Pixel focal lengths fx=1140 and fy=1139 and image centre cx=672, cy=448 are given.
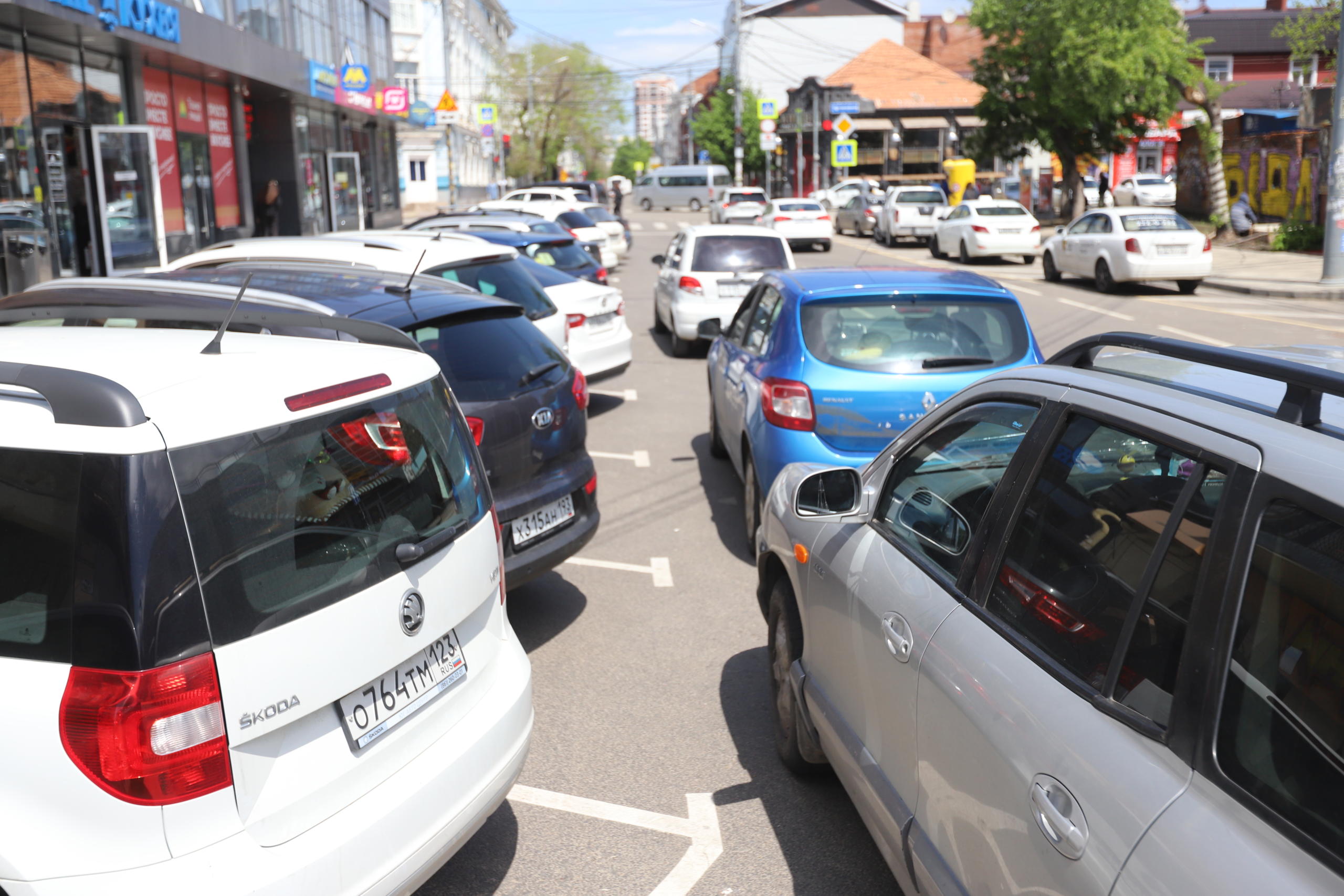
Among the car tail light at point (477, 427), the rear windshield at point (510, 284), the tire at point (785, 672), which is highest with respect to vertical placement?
the rear windshield at point (510, 284)

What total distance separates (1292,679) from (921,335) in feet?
15.5

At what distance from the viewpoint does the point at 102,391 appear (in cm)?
247

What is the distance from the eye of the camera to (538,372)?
566 cm

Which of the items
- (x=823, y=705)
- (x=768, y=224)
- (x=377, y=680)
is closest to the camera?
(x=377, y=680)

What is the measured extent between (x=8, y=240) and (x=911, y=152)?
61.9m

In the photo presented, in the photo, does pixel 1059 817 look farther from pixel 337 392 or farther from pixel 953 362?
pixel 953 362

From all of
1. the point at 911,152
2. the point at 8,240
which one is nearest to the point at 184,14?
the point at 8,240

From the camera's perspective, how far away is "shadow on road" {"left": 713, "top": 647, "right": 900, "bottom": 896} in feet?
11.9

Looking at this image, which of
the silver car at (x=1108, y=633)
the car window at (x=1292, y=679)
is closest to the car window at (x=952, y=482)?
the silver car at (x=1108, y=633)

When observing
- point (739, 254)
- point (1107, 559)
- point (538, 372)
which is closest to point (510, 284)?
point (538, 372)

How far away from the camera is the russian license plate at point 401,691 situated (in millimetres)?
2842

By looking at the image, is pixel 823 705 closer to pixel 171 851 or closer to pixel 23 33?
pixel 171 851

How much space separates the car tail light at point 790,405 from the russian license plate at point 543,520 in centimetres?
136

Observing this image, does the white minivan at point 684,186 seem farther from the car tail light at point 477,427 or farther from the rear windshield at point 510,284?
the car tail light at point 477,427
